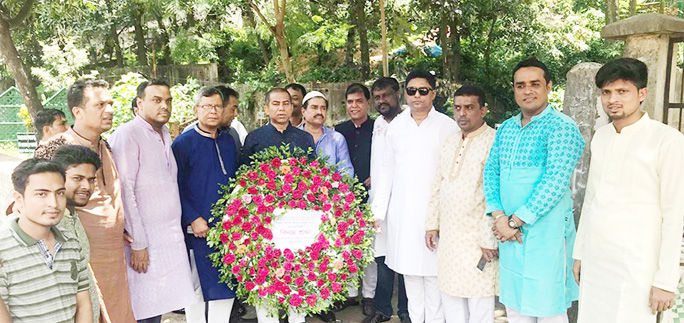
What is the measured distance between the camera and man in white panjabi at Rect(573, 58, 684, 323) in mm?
2693

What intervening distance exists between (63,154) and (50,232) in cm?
47

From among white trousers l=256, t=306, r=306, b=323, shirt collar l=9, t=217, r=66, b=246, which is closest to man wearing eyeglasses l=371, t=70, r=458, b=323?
white trousers l=256, t=306, r=306, b=323

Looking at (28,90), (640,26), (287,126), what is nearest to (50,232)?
(287,126)

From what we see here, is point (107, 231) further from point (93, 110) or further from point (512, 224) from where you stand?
point (512, 224)

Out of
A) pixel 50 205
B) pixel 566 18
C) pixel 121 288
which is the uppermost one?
pixel 566 18

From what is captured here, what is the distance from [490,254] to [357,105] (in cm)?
197

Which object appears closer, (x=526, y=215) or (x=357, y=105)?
(x=526, y=215)

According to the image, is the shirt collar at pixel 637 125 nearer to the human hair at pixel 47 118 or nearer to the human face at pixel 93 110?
the human face at pixel 93 110

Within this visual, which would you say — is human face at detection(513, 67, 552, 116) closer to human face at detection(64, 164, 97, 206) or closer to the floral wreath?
the floral wreath

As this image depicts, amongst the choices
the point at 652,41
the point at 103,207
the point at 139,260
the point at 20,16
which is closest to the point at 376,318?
the point at 139,260

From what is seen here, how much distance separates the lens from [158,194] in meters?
3.68

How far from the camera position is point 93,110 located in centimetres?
333

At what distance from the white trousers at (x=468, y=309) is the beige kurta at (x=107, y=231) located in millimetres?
2306

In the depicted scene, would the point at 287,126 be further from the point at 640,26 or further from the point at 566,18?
the point at 566,18
